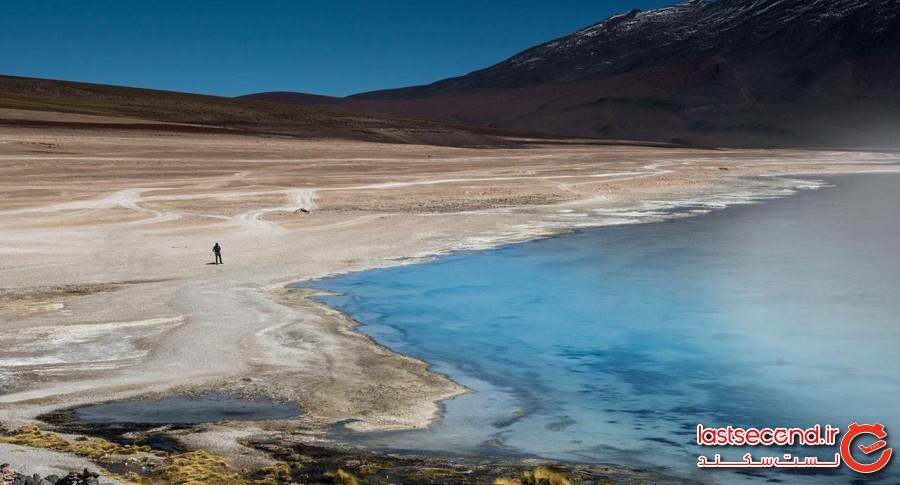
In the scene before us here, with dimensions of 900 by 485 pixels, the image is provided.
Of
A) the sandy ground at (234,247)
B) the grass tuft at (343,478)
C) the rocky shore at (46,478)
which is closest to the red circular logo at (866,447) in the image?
the sandy ground at (234,247)

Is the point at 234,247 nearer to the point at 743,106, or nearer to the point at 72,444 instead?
the point at 72,444

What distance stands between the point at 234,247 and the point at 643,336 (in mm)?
12172

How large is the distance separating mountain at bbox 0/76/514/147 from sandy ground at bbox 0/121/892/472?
15.0 meters

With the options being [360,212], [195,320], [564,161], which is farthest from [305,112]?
[195,320]

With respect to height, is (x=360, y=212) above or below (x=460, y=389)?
above

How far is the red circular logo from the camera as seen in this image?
1010cm

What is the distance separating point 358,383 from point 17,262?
40.9ft

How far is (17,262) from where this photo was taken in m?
22.2

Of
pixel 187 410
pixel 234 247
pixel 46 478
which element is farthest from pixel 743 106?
pixel 46 478

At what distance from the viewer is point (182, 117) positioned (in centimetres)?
9588

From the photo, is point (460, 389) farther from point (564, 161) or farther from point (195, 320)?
point (564, 161)

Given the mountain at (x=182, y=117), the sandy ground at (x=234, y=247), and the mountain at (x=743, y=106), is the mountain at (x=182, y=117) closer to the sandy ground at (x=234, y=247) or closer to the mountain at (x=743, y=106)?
the sandy ground at (x=234, y=247)

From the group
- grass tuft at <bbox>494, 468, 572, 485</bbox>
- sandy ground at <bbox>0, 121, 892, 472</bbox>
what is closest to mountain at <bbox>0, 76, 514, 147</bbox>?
sandy ground at <bbox>0, 121, 892, 472</bbox>

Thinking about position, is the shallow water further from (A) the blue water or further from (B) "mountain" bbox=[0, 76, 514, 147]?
(B) "mountain" bbox=[0, 76, 514, 147]
